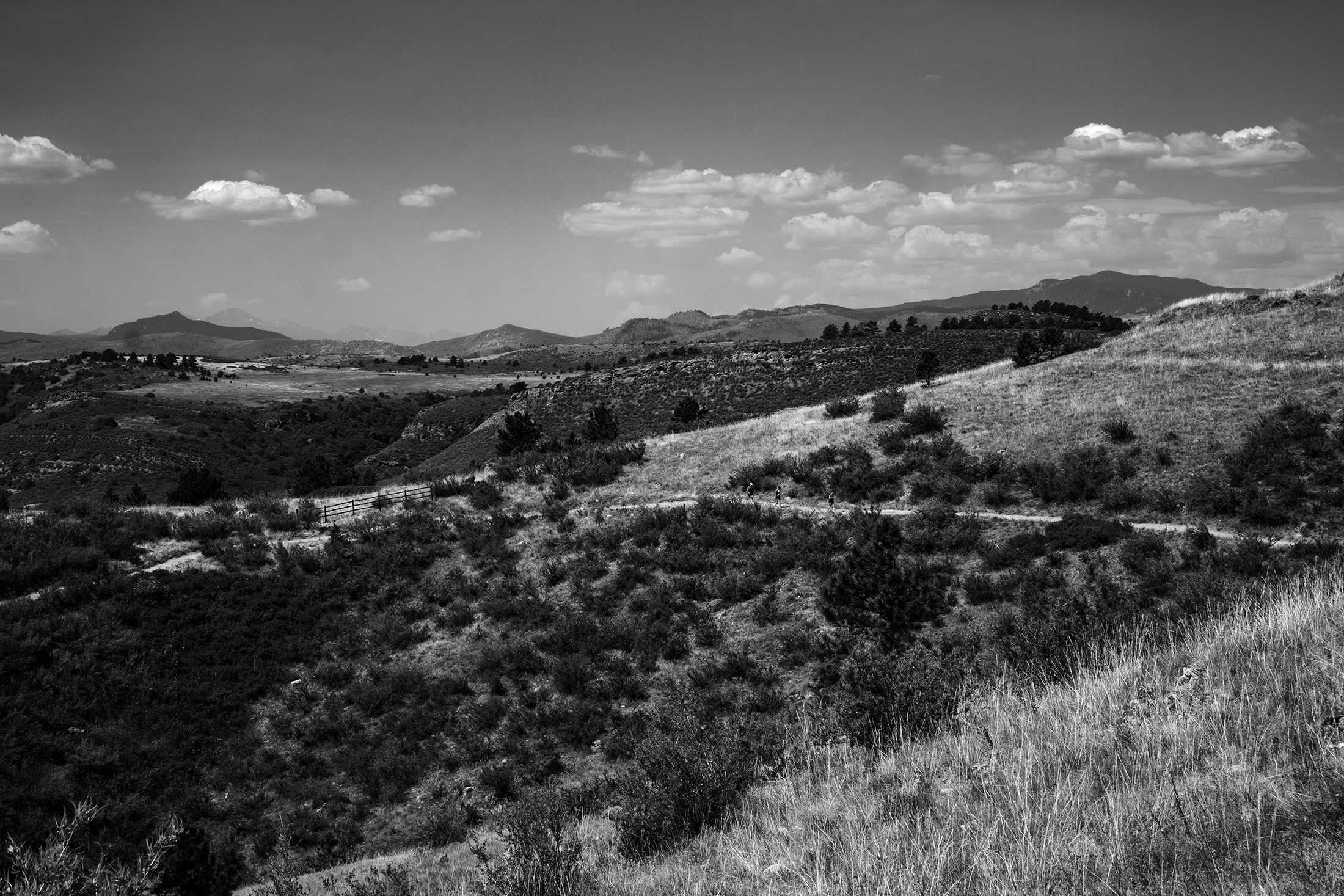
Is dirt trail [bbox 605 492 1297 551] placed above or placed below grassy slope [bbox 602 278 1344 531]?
below

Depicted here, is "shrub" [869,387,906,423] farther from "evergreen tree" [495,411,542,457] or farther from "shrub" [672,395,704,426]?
"evergreen tree" [495,411,542,457]

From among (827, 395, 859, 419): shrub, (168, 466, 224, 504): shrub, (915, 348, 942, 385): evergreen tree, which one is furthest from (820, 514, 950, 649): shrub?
(168, 466, 224, 504): shrub

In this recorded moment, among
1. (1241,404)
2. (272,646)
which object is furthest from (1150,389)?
(272,646)

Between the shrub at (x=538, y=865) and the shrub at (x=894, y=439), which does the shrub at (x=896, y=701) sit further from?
the shrub at (x=894, y=439)

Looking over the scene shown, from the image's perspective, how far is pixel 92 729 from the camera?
16312mm

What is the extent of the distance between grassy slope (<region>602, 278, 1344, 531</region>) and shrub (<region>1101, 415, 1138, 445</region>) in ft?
0.90

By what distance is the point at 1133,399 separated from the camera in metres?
28.5

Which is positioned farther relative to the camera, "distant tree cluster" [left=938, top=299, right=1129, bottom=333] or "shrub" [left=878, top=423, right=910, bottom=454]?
"distant tree cluster" [left=938, top=299, right=1129, bottom=333]

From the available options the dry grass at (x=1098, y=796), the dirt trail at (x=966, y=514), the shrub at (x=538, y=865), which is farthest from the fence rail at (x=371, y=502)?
the dry grass at (x=1098, y=796)

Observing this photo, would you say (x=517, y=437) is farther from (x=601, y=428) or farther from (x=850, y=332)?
(x=850, y=332)

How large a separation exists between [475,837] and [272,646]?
1243cm

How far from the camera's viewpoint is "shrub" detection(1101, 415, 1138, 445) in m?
25.2

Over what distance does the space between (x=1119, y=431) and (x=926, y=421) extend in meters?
6.88

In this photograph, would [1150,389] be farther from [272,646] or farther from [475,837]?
[272,646]
